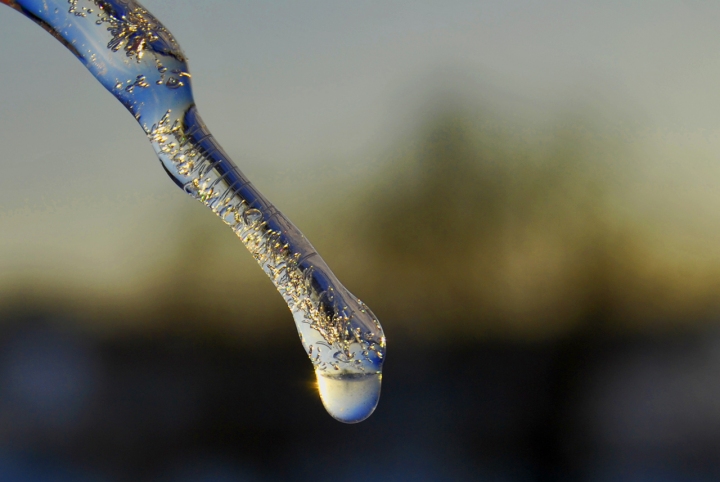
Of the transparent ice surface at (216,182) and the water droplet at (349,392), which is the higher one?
the transparent ice surface at (216,182)

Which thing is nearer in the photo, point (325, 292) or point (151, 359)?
point (325, 292)

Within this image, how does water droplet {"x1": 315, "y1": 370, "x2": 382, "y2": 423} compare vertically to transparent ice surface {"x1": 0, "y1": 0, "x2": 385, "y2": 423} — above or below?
below

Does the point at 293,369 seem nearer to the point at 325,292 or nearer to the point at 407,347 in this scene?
the point at 407,347

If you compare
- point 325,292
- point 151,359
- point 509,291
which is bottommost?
point 509,291

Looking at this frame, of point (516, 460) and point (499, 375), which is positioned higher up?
point (499, 375)

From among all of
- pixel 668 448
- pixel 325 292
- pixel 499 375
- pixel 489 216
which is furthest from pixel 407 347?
pixel 325 292
